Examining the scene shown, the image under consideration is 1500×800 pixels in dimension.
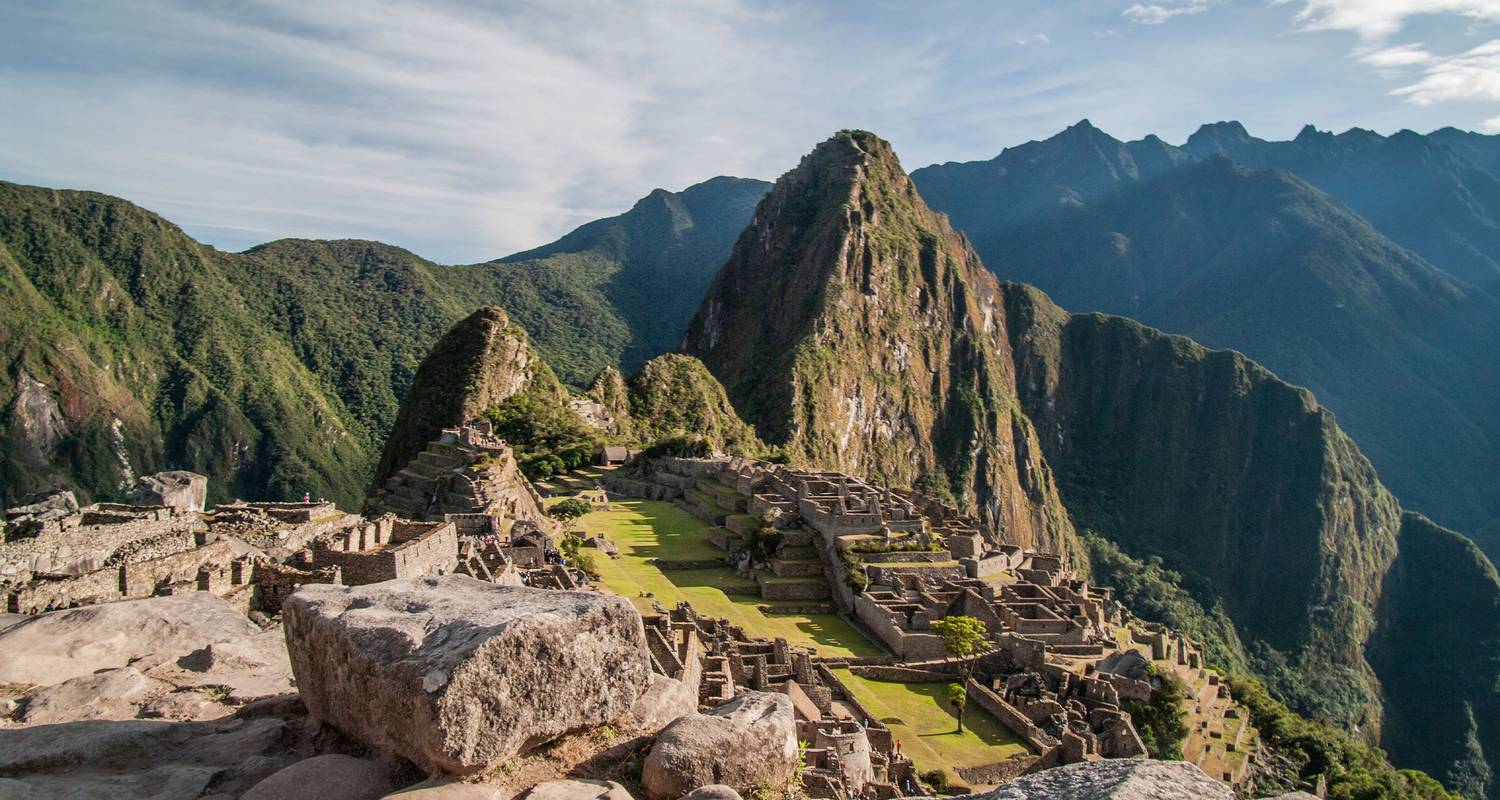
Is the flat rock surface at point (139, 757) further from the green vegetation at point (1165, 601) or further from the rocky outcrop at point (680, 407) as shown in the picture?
the green vegetation at point (1165, 601)

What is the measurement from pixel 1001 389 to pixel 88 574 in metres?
191

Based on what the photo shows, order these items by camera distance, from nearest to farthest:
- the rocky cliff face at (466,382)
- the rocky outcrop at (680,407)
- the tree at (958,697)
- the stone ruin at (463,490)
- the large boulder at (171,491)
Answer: the tree at (958,697) < the large boulder at (171,491) < the stone ruin at (463,490) < the rocky cliff face at (466,382) < the rocky outcrop at (680,407)

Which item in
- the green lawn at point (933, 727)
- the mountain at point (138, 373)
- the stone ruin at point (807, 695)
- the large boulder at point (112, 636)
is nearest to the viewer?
the large boulder at point (112, 636)

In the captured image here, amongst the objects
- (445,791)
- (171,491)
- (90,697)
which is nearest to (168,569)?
(90,697)

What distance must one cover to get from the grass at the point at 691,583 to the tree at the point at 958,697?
3730 mm

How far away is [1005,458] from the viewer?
178 metres

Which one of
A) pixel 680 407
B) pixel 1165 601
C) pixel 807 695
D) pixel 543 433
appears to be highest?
pixel 680 407

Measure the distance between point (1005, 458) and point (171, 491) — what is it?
6423 inches

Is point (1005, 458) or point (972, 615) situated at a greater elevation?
point (972, 615)

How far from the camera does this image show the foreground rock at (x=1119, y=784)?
4.79 metres

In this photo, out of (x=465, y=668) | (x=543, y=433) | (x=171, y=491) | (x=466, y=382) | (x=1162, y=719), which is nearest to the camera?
(x=465, y=668)

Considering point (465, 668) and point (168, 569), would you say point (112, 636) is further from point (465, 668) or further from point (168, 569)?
point (465, 668)

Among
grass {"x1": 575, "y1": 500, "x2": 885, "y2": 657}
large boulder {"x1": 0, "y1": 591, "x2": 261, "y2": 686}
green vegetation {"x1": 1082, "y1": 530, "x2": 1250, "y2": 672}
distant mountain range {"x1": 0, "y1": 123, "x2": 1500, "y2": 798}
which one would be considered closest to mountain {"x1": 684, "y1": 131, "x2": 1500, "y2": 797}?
distant mountain range {"x1": 0, "y1": 123, "x2": 1500, "y2": 798}

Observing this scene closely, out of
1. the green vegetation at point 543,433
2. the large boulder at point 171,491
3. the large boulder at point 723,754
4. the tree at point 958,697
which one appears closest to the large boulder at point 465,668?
the large boulder at point 723,754
